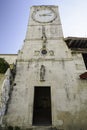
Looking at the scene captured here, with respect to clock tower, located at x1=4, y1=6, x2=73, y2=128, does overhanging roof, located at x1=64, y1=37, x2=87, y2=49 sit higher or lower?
higher

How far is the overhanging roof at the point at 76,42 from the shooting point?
1261 cm

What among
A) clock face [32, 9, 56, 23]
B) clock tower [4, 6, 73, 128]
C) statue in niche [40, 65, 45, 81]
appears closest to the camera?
clock tower [4, 6, 73, 128]

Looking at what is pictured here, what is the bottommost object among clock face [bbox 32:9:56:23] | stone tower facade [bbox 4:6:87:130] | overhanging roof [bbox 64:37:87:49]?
stone tower facade [bbox 4:6:87:130]

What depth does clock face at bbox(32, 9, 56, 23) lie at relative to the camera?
15039 mm

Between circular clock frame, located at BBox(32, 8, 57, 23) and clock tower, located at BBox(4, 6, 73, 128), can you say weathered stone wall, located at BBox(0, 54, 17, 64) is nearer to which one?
clock tower, located at BBox(4, 6, 73, 128)

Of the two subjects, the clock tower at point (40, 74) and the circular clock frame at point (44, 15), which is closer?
the clock tower at point (40, 74)

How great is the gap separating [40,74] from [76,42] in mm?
5298

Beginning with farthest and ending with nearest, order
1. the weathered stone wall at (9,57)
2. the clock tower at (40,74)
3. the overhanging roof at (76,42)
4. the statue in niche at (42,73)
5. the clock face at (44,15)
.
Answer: the clock face at (44,15) < the weathered stone wall at (9,57) < the overhanging roof at (76,42) < the statue in niche at (42,73) < the clock tower at (40,74)

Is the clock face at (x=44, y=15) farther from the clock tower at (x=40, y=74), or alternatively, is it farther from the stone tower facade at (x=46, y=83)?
the stone tower facade at (x=46, y=83)

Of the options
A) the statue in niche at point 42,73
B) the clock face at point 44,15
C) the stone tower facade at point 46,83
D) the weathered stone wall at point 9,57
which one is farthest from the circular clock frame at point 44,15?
the statue in niche at point 42,73

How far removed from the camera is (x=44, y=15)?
1565 centimetres

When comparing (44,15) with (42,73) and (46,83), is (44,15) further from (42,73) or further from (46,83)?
(46,83)

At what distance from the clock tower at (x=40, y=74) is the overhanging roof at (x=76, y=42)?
0.69 m

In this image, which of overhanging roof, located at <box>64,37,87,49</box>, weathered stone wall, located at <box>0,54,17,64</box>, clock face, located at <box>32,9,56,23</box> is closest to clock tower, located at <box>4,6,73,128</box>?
clock face, located at <box>32,9,56,23</box>
